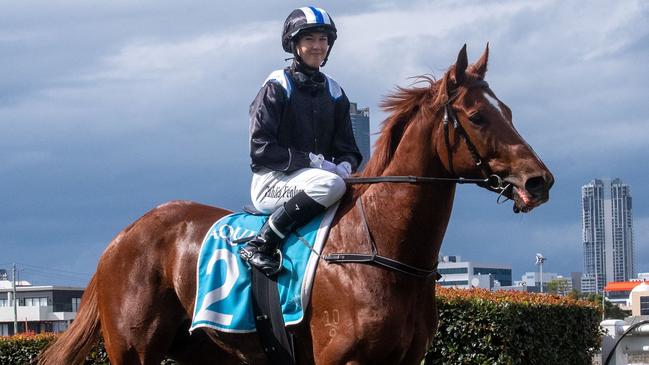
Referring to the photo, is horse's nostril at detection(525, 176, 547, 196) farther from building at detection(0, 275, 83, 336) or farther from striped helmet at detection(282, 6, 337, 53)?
building at detection(0, 275, 83, 336)

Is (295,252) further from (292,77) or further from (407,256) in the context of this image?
(292,77)

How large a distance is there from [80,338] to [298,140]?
2.53 m

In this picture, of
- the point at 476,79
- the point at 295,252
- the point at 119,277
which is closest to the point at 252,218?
the point at 295,252

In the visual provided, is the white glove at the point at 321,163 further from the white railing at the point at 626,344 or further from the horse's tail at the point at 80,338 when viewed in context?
the white railing at the point at 626,344

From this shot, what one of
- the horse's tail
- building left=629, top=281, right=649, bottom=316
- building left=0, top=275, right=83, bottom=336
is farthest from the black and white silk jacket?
building left=629, top=281, right=649, bottom=316

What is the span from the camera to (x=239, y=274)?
7.11 m

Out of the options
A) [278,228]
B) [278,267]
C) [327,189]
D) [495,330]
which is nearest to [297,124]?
[327,189]

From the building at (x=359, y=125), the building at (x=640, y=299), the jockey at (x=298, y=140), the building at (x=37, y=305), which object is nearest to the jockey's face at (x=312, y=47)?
the jockey at (x=298, y=140)

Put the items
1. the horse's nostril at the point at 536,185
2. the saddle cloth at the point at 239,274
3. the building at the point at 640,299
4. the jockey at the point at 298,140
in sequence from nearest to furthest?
the horse's nostril at the point at 536,185 → the saddle cloth at the point at 239,274 → the jockey at the point at 298,140 → the building at the point at 640,299

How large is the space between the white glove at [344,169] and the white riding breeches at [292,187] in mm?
288

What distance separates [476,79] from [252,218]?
180cm

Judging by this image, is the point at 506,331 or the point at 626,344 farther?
the point at 626,344

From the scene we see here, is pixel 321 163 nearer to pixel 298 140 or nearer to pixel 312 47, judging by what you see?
pixel 298 140

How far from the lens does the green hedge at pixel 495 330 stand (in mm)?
10391
